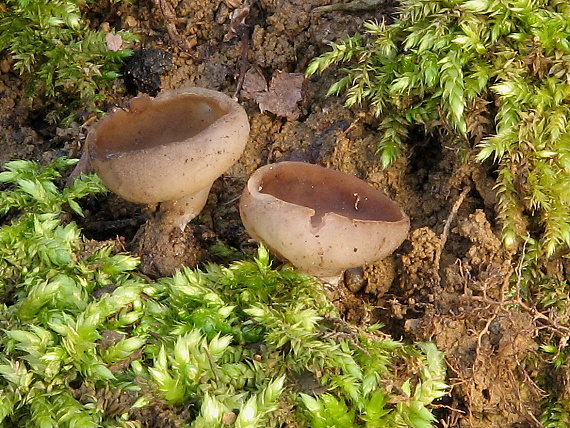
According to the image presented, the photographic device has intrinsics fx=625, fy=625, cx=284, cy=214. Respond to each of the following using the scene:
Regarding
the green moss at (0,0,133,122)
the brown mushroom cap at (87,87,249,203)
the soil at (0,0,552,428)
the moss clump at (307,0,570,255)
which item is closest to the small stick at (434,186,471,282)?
the soil at (0,0,552,428)

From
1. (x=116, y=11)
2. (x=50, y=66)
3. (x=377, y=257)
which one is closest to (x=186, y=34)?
(x=116, y=11)

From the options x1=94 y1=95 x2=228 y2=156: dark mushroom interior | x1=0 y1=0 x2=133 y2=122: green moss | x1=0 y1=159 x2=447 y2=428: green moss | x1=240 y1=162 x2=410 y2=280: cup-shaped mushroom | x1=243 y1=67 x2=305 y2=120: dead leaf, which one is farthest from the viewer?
x1=0 y1=0 x2=133 y2=122: green moss

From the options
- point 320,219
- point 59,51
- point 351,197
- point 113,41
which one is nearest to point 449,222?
point 351,197

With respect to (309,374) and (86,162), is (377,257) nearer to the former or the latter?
(309,374)

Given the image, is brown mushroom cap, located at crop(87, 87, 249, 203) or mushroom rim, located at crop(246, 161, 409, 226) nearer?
brown mushroom cap, located at crop(87, 87, 249, 203)

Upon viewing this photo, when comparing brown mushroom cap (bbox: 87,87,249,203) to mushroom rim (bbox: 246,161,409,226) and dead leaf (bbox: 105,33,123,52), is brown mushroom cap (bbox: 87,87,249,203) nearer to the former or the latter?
mushroom rim (bbox: 246,161,409,226)

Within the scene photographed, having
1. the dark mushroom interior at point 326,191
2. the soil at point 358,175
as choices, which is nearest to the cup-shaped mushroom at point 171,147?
the soil at point 358,175

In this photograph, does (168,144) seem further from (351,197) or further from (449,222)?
(449,222)
